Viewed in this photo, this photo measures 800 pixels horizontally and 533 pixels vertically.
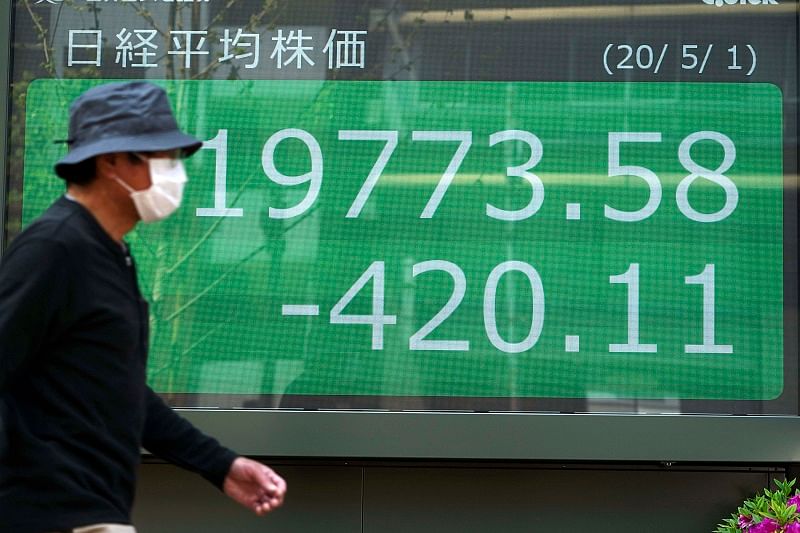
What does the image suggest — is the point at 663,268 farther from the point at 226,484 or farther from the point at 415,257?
the point at 226,484

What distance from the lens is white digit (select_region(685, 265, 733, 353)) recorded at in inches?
169

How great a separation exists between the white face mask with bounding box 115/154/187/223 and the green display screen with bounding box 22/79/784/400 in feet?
5.75

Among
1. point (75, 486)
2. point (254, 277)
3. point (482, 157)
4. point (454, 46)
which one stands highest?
point (454, 46)

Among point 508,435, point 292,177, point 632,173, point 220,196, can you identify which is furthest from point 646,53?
point 220,196

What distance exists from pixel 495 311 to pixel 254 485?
5.78ft

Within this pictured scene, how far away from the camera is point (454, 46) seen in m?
4.40

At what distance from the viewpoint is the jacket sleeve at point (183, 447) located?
9.05 ft

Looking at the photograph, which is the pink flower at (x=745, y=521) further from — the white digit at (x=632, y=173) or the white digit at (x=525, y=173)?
the white digit at (x=525, y=173)

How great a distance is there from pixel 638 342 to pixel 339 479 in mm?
1206

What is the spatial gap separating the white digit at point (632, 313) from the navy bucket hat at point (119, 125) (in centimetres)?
219

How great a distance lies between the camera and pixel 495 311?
434 cm

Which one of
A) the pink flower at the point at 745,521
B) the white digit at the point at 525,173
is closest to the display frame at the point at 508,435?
the pink flower at the point at 745,521

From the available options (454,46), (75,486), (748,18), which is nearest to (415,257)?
(454,46)

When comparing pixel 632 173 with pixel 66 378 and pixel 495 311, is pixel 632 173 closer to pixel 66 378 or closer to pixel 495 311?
pixel 495 311
